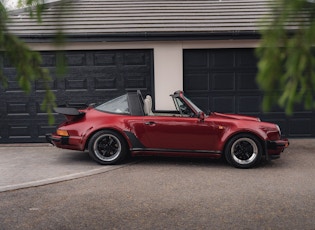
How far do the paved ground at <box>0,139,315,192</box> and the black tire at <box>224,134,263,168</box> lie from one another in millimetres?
1903

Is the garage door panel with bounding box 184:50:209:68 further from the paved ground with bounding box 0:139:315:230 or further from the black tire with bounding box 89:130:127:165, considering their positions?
the black tire with bounding box 89:130:127:165

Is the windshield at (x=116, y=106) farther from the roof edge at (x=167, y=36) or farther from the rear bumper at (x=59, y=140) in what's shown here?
the roof edge at (x=167, y=36)

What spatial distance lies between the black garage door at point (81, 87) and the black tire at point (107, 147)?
116 inches

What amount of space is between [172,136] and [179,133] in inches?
5.6

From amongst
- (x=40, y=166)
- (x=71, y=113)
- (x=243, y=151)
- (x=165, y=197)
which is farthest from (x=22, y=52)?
(x=243, y=151)

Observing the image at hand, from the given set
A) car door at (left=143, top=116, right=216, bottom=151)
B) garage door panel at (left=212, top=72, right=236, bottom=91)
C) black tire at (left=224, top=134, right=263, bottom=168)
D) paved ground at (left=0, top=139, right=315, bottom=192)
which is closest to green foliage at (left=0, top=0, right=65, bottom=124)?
paved ground at (left=0, top=139, right=315, bottom=192)

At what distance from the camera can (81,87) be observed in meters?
10.0

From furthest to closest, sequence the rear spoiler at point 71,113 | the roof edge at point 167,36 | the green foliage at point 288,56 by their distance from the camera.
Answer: the roof edge at point 167,36 < the rear spoiler at point 71,113 < the green foliage at point 288,56

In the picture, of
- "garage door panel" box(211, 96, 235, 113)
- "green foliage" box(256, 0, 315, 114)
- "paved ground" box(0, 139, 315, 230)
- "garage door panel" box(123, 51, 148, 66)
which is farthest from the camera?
"garage door panel" box(211, 96, 235, 113)

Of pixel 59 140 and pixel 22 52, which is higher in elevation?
pixel 22 52

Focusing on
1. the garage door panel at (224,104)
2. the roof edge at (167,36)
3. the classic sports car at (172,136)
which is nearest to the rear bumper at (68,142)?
the classic sports car at (172,136)

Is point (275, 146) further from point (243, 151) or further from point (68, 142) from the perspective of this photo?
point (68, 142)

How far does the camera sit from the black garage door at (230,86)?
10203 mm

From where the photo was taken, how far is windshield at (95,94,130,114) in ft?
24.3
